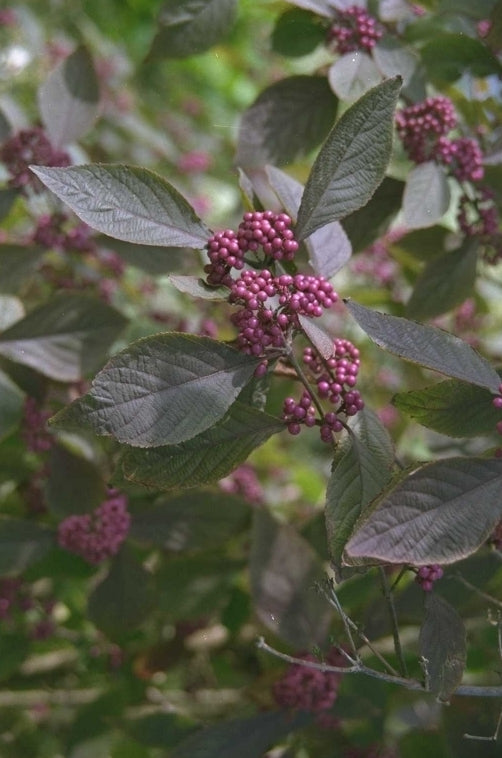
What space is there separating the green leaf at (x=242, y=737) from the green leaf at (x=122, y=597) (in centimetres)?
19

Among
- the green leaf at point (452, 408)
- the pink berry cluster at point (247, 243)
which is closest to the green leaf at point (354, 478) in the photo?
the green leaf at point (452, 408)

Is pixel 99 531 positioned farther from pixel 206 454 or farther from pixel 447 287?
pixel 447 287

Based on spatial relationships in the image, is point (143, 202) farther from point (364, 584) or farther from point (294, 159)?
point (364, 584)

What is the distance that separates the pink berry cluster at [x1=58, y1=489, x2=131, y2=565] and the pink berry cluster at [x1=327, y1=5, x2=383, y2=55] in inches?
24.0

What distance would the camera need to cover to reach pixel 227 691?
4.68 feet

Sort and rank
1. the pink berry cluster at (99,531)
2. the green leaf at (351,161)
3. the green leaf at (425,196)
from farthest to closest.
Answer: the pink berry cluster at (99,531) < the green leaf at (425,196) < the green leaf at (351,161)

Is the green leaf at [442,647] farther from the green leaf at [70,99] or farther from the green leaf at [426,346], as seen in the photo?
the green leaf at [70,99]

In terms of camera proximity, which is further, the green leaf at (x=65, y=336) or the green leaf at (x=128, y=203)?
the green leaf at (x=65, y=336)

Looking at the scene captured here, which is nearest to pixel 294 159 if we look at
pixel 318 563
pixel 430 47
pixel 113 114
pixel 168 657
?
pixel 430 47

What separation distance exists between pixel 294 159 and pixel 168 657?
80 cm

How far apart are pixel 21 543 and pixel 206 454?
1.50ft

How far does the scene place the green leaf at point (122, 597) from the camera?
3.70 ft

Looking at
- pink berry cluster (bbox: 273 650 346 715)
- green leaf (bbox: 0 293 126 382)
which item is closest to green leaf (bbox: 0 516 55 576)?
green leaf (bbox: 0 293 126 382)

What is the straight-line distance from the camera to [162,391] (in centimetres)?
66
